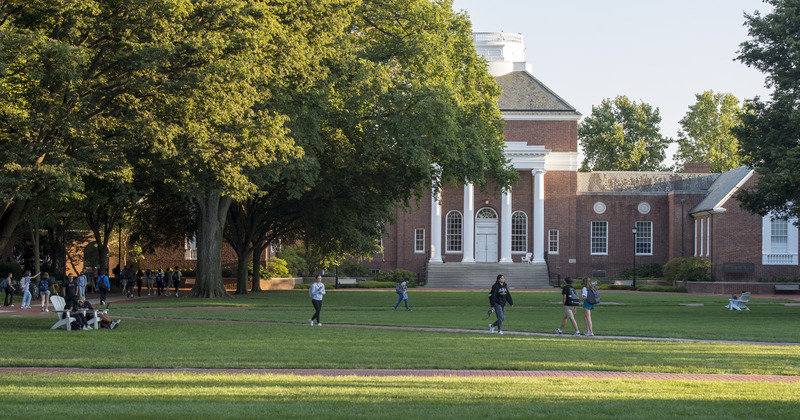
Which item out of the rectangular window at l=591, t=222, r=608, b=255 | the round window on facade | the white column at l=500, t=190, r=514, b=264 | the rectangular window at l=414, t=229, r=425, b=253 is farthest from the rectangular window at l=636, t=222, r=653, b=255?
the rectangular window at l=414, t=229, r=425, b=253

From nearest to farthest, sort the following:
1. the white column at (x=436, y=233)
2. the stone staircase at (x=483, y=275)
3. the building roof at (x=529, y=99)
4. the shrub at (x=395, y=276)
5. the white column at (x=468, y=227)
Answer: the stone staircase at (x=483, y=275) → the shrub at (x=395, y=276) → the white column at (x=436, y=233) → the white column at (x=468, y=227) → the building roof at (x=529, y=99)

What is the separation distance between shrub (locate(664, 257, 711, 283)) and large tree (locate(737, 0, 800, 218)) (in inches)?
972

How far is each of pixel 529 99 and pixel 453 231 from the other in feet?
36.0

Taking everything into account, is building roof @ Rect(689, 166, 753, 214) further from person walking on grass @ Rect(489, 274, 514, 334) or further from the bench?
person walking on grass @ Rect(489, 274, 514, 334)

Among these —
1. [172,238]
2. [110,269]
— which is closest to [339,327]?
[172,238]

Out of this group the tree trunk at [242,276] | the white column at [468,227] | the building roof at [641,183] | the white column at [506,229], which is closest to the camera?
the tree trunk at [242,276]

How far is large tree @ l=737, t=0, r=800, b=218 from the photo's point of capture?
95.7ft

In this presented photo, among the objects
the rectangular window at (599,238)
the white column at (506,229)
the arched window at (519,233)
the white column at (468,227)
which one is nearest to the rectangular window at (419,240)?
the white column at (468,227)

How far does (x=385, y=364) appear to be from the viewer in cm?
1513

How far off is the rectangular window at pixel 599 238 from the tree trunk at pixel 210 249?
109 feet

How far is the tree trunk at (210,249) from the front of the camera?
38219 millimetres

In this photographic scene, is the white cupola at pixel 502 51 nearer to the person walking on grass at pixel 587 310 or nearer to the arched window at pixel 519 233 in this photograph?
the arched window at pixel 519 233

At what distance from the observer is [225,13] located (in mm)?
23500

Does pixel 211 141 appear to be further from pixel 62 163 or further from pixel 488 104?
pixel 488 104
